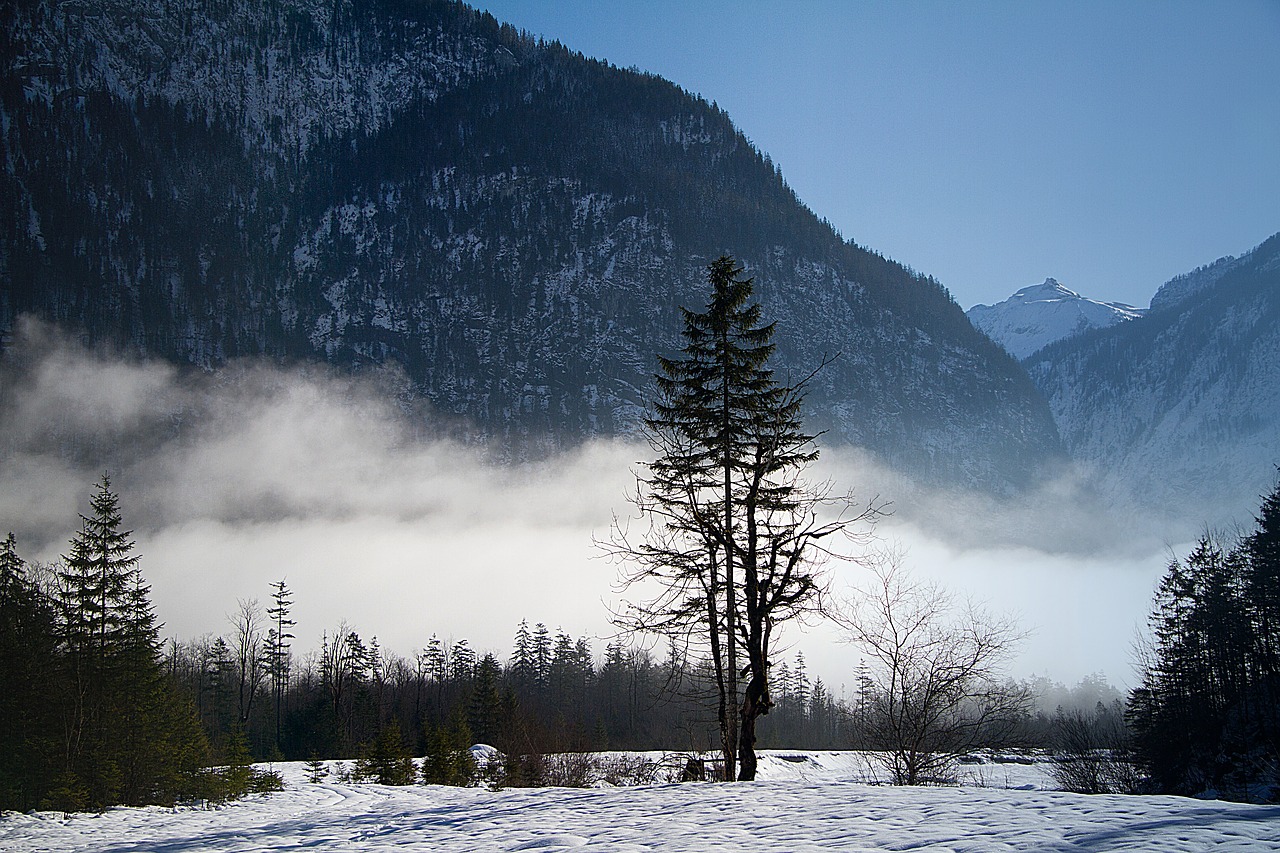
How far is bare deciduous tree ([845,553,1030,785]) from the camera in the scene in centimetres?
1373

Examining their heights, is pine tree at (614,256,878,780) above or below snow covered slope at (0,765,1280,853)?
above

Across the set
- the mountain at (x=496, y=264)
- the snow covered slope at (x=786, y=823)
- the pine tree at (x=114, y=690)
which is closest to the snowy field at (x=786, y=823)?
the snow covered slope at (x=786, y=823)

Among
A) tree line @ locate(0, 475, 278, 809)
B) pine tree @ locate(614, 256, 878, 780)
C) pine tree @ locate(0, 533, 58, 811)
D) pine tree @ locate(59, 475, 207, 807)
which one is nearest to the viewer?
pine tree @ locate(614, 256, 878, 780)

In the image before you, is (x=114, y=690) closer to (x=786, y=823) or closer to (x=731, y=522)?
(x=731, y=522)

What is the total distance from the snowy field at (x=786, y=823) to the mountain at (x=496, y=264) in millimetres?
129356

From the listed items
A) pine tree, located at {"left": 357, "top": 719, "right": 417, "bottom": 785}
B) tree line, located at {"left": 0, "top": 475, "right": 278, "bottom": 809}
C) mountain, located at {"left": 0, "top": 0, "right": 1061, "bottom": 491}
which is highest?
mountain, located at {"left": 0, "top": 0, "right": 1061, "bottom": 491}

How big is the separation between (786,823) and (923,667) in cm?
823

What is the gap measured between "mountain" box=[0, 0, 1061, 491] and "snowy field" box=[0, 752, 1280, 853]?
424 ft

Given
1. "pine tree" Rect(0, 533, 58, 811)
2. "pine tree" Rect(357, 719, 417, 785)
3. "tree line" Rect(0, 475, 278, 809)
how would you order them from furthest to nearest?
"pine tree" Rect(357, 719, 417, 785)
"tree line" Rect(0, 475, 278, 809)
"pine tree" Rect(0, 533, 58, 811)

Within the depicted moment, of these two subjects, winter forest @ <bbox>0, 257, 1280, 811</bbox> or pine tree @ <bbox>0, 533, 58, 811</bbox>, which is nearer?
winter forest @ <bbox>0, 257, 1280, 811</bbox>

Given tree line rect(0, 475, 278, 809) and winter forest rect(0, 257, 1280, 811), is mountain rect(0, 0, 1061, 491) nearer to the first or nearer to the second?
winter forest rect(0, 257, 1280, 811)

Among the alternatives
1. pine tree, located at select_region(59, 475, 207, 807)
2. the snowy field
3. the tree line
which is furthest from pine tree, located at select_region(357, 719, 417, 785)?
the snowy field

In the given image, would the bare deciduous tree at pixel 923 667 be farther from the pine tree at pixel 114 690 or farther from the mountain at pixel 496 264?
the mountain at pixel 496 264

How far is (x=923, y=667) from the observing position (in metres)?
14.1
